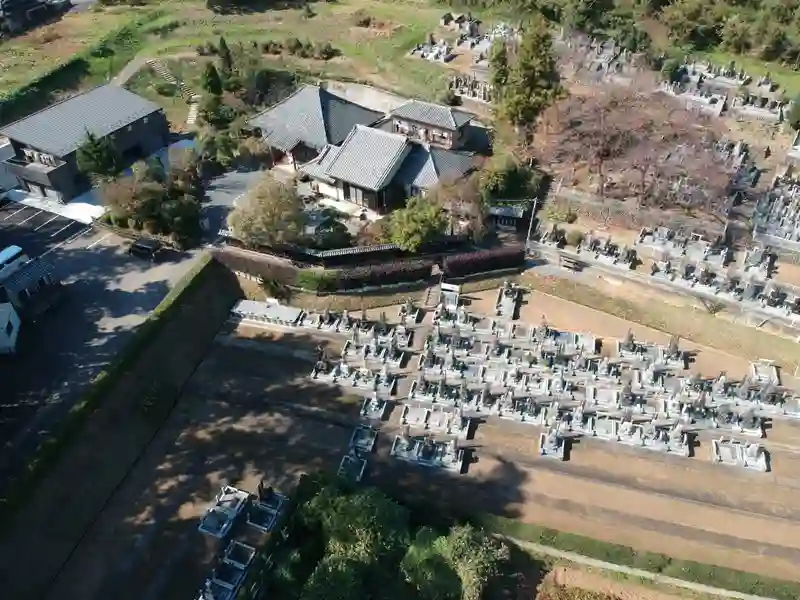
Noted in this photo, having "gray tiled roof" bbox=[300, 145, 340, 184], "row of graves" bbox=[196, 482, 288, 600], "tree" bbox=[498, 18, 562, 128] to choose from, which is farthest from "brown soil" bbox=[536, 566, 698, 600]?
"tree" bbox=[498, 18, 562, 128]

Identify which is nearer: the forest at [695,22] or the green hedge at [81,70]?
the green hedge at [81,70]

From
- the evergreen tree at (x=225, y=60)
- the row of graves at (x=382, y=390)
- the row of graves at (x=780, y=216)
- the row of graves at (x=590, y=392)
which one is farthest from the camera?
the evergreen tree at (x=225, y=60)

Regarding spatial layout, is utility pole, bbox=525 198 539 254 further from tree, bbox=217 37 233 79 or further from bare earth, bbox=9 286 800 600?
tree, bbox=217 37 233 79

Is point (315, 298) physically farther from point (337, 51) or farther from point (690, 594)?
point (337, 51)

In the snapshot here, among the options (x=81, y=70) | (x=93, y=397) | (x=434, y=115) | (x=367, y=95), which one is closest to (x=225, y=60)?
(x=367, y=95)

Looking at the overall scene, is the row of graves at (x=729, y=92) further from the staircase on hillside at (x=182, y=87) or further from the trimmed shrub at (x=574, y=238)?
the staircase on hillside at (x=182, y=87)

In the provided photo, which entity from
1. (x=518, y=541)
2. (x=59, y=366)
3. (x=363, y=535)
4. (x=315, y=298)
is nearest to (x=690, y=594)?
(x=518, y=541)

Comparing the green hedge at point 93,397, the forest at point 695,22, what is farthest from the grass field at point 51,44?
the forest at point 695,22

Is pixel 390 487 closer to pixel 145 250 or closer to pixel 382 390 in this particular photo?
pixel 382 390
